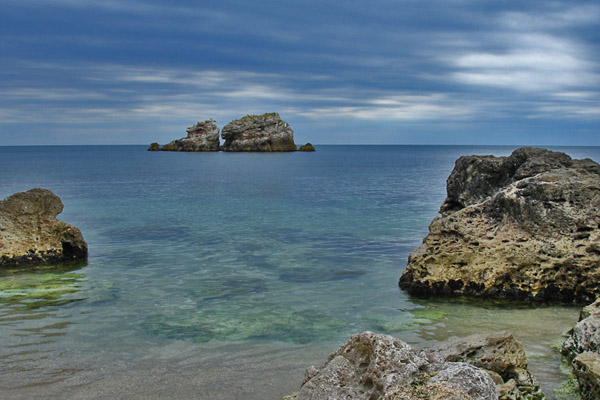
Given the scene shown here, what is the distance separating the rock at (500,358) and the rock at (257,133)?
4903 inches

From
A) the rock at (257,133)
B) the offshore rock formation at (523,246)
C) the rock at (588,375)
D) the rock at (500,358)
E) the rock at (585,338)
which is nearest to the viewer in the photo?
the rock at (588,375)

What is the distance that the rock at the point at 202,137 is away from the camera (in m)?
141

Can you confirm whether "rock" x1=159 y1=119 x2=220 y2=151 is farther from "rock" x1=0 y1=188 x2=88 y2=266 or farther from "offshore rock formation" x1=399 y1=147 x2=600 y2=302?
"offshore rock formation" x1=399 y1=147 x2=600 y2=302

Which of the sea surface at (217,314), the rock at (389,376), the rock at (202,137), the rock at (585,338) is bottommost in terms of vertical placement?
the sea surface at (217,314)

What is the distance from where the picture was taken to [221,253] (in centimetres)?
1583

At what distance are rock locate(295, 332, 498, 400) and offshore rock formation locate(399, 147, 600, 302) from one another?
20.3ft

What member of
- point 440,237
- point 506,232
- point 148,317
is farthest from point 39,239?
point 506,232

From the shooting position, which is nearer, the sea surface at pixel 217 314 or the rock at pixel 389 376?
the rock at pixel 389 376

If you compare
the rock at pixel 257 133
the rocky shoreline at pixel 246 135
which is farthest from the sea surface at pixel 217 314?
the rocky shoreline at pixel 246 135

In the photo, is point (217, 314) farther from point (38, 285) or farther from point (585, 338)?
point (585, 338)

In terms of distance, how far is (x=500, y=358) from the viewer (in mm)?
5840

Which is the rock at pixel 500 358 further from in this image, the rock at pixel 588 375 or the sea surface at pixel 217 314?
the sea surface at pixel 217 314

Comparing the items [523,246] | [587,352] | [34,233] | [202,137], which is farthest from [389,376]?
[202,137]

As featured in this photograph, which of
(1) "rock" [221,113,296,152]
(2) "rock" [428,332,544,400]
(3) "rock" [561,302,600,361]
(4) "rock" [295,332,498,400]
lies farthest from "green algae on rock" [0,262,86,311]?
(1) "rock" [221,113,296,152]
